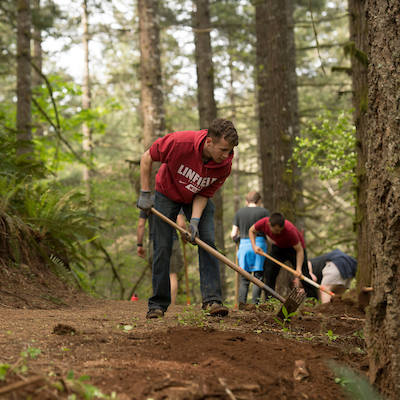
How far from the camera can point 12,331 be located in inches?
130

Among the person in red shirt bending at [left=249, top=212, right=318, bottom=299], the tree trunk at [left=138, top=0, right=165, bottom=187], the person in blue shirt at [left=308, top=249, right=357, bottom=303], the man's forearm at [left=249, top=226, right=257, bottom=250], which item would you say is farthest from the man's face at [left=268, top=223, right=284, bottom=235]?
the tree trunk at [left=138, top=0, right=165, bottom=187]

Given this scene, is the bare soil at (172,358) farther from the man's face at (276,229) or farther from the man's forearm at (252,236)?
the man's forearm at (252,236)

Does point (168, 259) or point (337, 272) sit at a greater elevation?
point (168, 259)

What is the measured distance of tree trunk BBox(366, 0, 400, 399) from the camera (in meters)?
2.50

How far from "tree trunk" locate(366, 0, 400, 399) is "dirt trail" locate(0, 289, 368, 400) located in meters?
0.34

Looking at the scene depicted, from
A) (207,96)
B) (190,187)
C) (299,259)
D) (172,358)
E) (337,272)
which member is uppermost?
(207,96)

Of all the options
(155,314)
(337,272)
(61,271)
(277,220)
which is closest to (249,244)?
(277,220)

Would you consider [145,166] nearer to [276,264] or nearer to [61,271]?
[61,271]

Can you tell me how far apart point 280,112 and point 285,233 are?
3505mm

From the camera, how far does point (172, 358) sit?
2.78m

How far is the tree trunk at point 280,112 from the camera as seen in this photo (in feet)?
31.8

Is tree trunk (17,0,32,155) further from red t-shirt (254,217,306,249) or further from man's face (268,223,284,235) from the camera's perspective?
man's face (268,223,284,235)

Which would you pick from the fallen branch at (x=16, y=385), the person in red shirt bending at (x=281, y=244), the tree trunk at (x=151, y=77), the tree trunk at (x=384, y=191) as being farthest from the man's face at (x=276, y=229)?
the fallen branch at (x=16, y=385)

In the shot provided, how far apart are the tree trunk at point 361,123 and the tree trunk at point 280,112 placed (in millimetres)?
3296
